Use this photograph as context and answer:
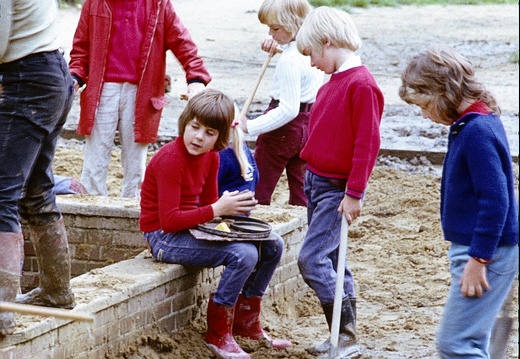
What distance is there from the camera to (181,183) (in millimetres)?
5602

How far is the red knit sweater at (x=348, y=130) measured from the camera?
5.46 m

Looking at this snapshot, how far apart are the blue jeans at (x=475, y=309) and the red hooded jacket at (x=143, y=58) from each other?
3162 millimetres

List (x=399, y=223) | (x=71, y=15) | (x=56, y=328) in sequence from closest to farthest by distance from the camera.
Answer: (x=56, y=328) < (x=399, y=223) < (x=71, y=15)

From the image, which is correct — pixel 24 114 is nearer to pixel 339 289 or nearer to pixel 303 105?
pixel 339 289

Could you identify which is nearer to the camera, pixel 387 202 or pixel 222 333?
pixel 222 333

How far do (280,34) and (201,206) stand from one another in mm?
1381

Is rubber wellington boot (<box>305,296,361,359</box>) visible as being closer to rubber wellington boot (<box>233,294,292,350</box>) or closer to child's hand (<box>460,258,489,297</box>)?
rubber wellington boot (<box>233,294,292,350</box>)

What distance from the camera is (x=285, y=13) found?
6.64 meters

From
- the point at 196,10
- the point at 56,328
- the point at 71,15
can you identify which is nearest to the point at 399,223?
the point at 56,328

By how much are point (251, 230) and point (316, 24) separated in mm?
1053

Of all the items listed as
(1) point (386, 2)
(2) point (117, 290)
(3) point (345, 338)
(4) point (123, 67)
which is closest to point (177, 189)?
(2) point (117, 290)

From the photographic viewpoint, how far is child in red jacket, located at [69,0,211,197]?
7188mm

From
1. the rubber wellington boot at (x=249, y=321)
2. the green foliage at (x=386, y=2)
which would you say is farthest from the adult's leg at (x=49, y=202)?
the green foliage at (x=386, y=2)

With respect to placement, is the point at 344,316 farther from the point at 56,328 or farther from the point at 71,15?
the point at 71,15
